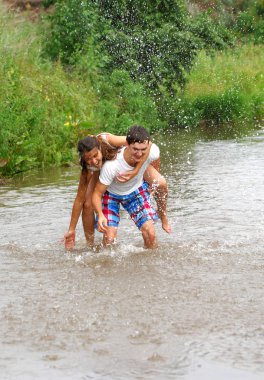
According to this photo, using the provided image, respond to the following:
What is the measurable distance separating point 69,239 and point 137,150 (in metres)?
1.16

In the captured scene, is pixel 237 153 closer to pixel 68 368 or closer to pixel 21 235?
pixel 21 235

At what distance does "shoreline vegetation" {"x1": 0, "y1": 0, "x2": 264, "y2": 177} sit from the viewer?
13.4 metres

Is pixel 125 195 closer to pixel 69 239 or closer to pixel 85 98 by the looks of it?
pixel 69 239

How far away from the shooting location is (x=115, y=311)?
6027 mm

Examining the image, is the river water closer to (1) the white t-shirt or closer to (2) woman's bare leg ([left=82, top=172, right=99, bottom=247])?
(2) woman's bare leg ([left=82, top=172, right=99, bottom=247])

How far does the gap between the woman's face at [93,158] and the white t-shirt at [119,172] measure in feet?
0.38

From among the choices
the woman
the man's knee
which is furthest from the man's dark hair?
the man's knee

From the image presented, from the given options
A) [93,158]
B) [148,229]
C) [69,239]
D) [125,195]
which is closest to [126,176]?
[125,195]

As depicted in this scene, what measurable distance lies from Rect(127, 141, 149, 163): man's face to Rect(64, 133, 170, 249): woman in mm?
133

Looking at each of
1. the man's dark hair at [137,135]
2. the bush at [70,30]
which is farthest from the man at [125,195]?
the bush at [70,30]

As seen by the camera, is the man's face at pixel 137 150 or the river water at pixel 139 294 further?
the man's face at pixel 137 150

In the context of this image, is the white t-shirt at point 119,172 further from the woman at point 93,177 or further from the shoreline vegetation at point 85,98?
the shoreline vegetation at point 85,98

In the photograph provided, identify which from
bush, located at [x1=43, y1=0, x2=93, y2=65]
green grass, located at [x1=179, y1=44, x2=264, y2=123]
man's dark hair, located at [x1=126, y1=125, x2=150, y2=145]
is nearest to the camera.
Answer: man's dark hair, located at [x1=126, y1=125, x2=150, y2=145]

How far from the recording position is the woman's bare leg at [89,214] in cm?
764
